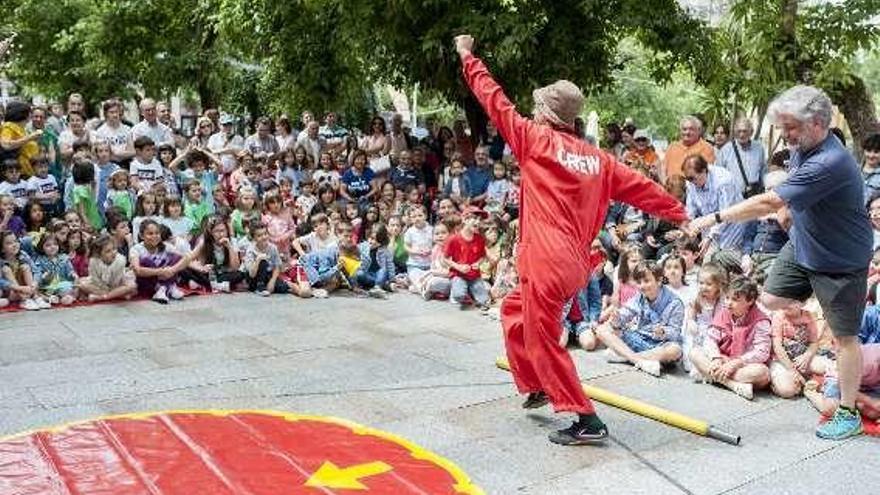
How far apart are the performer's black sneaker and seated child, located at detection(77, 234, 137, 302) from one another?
4585mm

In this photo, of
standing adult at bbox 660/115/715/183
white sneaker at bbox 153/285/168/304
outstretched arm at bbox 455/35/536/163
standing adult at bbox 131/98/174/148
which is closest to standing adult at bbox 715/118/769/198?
standing adult at bbox 660/115/715/183

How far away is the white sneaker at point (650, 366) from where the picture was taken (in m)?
5.37

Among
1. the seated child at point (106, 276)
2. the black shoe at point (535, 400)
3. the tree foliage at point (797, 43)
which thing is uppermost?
the tree foliage at point (797, 43)

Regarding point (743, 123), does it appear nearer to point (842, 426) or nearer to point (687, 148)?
point (687, 148)

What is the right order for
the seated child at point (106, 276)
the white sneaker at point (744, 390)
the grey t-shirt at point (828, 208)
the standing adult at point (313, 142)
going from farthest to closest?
the standing adult at point (313, 142), the seated child at point (106, 276), the white sneaker at point (744, 390), the grey t-shirt at point (828, 208)

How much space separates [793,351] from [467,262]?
3.20m

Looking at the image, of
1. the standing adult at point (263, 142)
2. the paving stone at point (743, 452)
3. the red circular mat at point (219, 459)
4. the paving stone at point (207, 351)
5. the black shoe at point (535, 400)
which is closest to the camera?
the red circular mat at point (219, 459)

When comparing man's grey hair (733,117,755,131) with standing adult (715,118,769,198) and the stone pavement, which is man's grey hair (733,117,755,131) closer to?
standing adult (715,118,769,198)

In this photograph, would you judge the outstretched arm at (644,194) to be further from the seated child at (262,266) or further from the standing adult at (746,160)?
the seated child at (262,266)

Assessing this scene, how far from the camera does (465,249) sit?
7.77 m

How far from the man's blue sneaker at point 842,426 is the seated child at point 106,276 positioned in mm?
5455

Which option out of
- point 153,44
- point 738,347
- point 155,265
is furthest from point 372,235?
point 153,44

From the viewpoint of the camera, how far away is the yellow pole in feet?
13.6

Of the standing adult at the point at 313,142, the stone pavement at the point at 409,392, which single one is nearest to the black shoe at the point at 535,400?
the stone pavement at the point at 409,392
